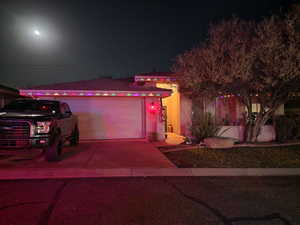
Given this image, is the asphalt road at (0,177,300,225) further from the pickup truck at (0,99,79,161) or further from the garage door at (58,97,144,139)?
the garage door at (58,97,144,139)

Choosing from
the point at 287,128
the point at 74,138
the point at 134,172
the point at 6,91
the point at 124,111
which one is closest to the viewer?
the point at 134,172

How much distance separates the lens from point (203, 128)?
962cm

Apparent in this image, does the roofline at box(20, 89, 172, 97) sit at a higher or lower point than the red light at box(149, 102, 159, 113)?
higher

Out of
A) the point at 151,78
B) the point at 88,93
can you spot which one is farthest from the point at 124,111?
the point at 151,78

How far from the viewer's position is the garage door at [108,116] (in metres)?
10.9

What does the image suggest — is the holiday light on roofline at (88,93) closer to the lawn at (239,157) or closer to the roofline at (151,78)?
the roofline at (151,78)

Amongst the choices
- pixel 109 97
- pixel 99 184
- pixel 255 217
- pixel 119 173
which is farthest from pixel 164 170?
pixel 109 97

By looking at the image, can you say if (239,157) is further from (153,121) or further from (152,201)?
(153,121)

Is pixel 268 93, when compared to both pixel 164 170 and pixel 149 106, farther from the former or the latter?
pixel 164 170

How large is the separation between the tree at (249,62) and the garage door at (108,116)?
3543mm

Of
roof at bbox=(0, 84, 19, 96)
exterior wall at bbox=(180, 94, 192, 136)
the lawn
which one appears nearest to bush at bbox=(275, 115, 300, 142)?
the lawn

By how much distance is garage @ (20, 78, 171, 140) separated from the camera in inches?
420

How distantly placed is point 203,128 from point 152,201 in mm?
6387

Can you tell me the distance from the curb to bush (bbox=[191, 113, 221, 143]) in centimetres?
374
